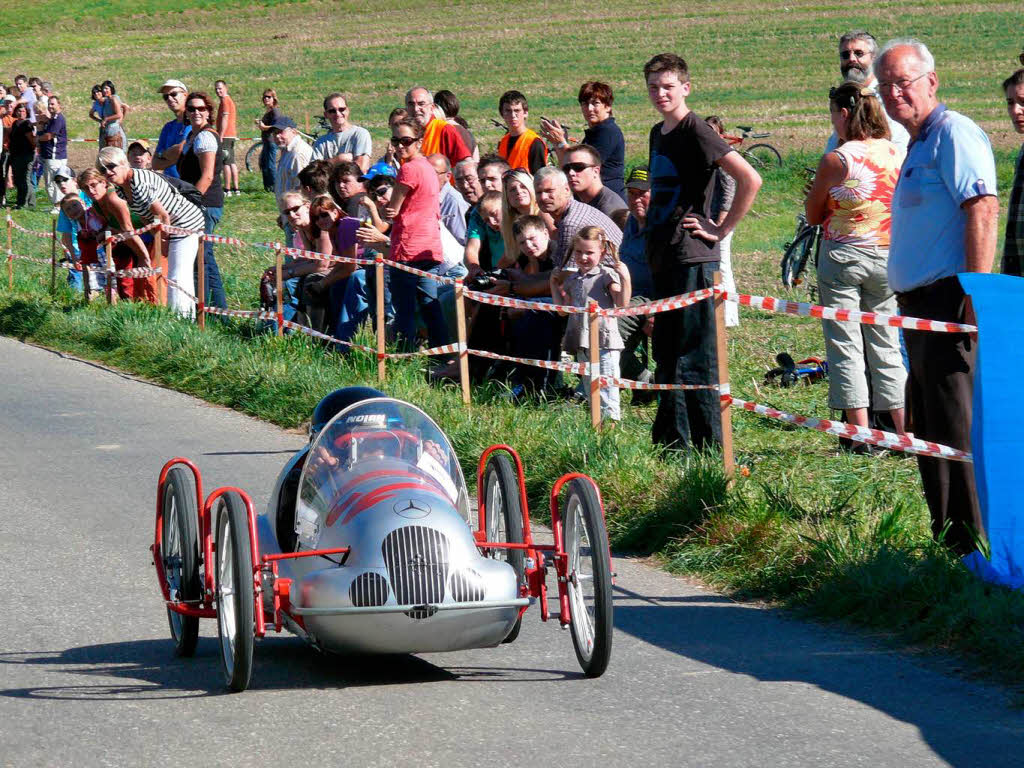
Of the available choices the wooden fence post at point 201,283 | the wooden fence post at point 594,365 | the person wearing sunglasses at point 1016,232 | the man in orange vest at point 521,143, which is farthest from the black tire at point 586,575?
the wooden fence post at point 201,283

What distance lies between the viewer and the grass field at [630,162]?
698 cm

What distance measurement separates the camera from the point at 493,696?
5559mm

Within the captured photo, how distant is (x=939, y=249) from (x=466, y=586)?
282 centimetres

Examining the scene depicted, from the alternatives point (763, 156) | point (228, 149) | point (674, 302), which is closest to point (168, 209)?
point (674, 302)

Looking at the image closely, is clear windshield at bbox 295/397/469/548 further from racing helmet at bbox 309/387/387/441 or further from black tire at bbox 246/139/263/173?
black tire at bbox 246/139/263/173

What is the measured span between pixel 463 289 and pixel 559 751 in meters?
6.44

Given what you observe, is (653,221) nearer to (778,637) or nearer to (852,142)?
(852,142)

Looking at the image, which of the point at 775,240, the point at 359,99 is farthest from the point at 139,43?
the point at 775,240

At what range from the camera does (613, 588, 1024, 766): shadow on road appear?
16.6ft

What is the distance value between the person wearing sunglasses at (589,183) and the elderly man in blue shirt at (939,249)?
4954 millimetres

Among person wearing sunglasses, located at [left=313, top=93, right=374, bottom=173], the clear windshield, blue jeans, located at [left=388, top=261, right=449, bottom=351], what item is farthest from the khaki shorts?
the clear windshield

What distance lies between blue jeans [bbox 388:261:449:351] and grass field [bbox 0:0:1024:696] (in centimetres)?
Answer: 66

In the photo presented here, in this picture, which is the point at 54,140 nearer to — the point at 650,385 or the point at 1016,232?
the point at 650,385

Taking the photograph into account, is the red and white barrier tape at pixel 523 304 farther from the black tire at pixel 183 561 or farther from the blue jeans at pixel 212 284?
the blue jeans at pixel 212 284
